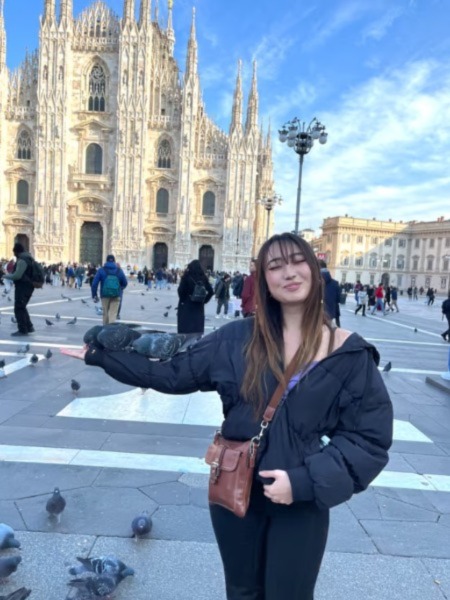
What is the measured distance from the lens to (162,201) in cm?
3800

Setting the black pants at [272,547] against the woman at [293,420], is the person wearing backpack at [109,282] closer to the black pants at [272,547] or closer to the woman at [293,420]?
the woman at [293,420]

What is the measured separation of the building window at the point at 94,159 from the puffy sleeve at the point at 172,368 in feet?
127

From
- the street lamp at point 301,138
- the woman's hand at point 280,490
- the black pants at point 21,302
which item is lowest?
the black pants at point 21,302

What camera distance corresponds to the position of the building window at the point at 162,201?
37844mm

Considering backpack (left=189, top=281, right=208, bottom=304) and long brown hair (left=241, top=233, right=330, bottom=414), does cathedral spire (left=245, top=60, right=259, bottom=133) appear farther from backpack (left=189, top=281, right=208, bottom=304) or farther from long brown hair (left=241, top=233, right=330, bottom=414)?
long brown hair (left=241, top=233, right=330, bottom=414)

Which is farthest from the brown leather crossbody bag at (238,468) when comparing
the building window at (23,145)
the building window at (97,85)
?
the building window at (23,145)

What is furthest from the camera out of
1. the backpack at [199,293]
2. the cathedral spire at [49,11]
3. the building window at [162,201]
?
the building window at [162,201]

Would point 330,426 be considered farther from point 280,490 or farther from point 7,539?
point 7,539

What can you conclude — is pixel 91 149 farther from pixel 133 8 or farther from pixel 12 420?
pixel 12 420

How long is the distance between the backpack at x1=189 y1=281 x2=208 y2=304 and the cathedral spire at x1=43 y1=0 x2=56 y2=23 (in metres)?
38.3

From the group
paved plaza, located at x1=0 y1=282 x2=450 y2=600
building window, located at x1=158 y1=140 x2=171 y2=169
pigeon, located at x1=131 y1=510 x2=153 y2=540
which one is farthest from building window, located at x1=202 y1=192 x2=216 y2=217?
pigeon, located at x1=131 y1=510 x2=153 y2=540

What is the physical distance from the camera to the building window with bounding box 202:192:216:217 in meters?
38.2

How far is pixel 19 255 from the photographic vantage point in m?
8.00

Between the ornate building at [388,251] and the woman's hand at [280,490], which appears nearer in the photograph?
the woman's hand at [280,490]
